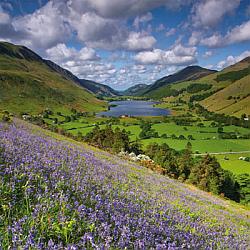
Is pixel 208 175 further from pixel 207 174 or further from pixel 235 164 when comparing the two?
pixel 235 164

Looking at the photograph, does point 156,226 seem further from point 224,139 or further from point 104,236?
point 224,139

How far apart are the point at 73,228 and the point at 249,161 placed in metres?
129

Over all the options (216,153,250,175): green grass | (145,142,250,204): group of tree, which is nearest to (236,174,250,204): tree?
(145,142,250,204): group of tree

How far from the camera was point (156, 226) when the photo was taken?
5039mm

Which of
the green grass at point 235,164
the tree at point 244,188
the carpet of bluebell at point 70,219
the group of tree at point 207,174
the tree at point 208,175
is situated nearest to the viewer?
the carpet of bluebell at point 70,219

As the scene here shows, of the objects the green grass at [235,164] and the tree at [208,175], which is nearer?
the tree at [208,175]

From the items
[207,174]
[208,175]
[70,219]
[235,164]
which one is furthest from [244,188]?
[70,219]

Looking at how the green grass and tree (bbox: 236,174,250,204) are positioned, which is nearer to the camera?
tree (bbox: 236,174,250,204)

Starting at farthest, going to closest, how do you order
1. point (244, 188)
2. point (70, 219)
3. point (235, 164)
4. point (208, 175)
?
1. point (235, 164)
2. point (244, 188)
3. point (208, 175)
4. point (70, 219)

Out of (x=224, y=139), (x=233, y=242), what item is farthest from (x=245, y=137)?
(x=233, y=242)

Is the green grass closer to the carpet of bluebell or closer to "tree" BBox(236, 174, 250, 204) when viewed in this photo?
"tree" BBox(236, 174, 250, 204)

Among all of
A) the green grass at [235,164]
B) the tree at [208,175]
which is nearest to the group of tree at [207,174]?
the tree at [208,175]

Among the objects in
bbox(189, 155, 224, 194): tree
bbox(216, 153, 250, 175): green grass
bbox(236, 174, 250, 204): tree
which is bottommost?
bbox(236, 174, 250, 204): tree

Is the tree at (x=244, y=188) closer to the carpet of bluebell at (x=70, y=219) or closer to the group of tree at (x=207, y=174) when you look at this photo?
the group of tree at (x=207, y=174)
